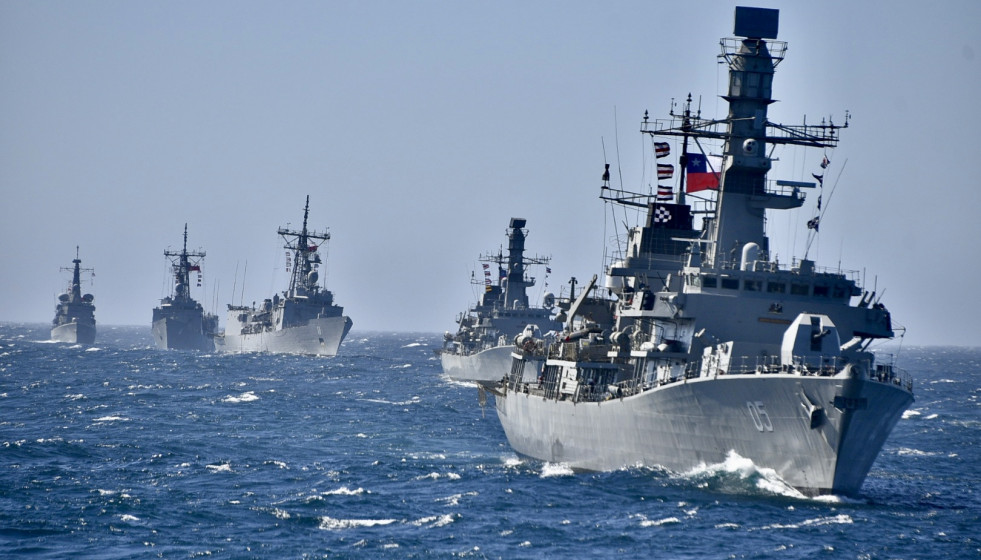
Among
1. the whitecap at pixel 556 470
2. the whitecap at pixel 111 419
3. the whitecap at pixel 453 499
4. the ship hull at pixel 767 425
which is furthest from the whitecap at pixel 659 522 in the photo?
the whitecap at pixel 111 419

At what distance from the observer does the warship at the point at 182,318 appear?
508 feet

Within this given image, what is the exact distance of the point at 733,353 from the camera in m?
30.0

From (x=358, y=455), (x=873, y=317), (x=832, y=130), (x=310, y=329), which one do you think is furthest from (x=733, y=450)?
(x=310, y=329)

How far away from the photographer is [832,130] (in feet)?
113

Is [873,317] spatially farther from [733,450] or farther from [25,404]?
[25,404]

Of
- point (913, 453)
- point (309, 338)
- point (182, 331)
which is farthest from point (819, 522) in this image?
point (182, 331)

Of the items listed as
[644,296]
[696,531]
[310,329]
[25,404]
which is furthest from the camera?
[310,329]

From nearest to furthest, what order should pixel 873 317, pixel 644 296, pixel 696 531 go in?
pixel 696 531
pixel 873 317
pixel 644 296

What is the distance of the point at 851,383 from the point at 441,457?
16581 millimetres

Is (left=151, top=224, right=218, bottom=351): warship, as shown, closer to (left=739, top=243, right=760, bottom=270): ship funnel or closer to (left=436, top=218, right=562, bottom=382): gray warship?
(left=436, top=218, right=562, bottom=382): gray warship

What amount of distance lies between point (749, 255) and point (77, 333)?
14624 centimetres

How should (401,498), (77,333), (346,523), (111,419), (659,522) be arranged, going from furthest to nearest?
(77,333), (111,419), (401,498), (346,523), (659,522)

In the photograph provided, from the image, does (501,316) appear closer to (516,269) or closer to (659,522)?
(516,269)

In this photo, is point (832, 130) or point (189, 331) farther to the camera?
point (189, 331)
